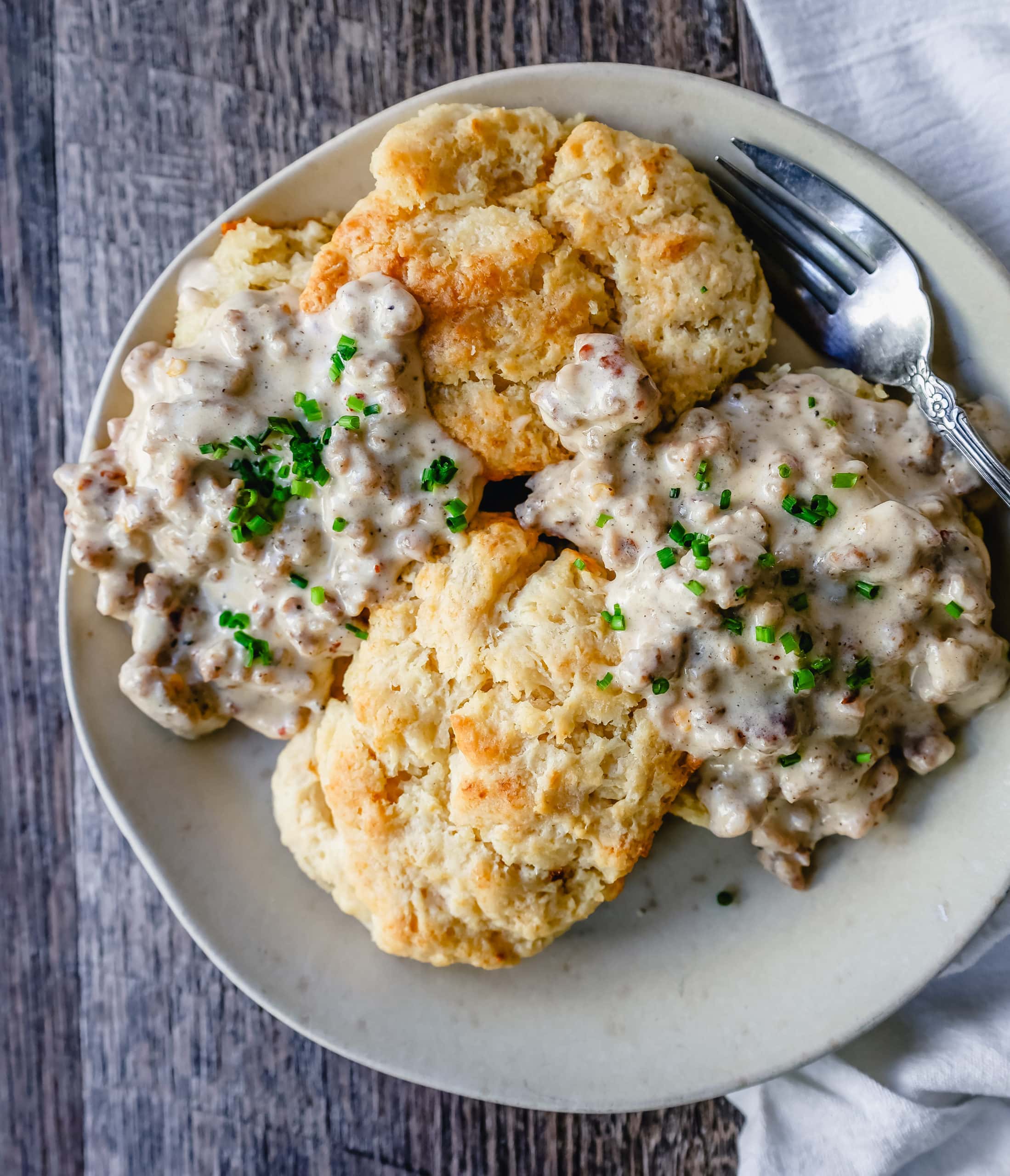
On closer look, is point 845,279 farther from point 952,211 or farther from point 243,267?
point 243,267

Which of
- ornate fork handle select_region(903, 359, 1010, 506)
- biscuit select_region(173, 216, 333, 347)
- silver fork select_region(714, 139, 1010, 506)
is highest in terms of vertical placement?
silver fork select_region(714, 139, 1010, 506)

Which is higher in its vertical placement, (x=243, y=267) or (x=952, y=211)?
(x=952, y=211)

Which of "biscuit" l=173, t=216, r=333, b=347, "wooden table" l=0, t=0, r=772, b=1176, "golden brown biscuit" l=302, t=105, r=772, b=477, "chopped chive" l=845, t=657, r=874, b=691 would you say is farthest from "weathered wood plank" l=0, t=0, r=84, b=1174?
"chopped chive" l=845, t=657, r=874, b=691

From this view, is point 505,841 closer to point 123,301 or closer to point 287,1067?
point 287,1067

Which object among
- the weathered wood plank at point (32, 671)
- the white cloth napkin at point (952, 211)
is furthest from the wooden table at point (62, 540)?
the white cloth napkin at point (952, 211)

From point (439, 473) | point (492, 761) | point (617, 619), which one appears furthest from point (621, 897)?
point (439, 473)

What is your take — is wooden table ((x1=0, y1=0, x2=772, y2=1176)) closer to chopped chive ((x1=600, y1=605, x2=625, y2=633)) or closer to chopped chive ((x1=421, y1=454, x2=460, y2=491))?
chopped chive ((x1=421, y1=454, x2=460, y2=491))

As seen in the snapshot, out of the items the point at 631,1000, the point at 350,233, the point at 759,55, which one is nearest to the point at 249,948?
the point at 631,1000
